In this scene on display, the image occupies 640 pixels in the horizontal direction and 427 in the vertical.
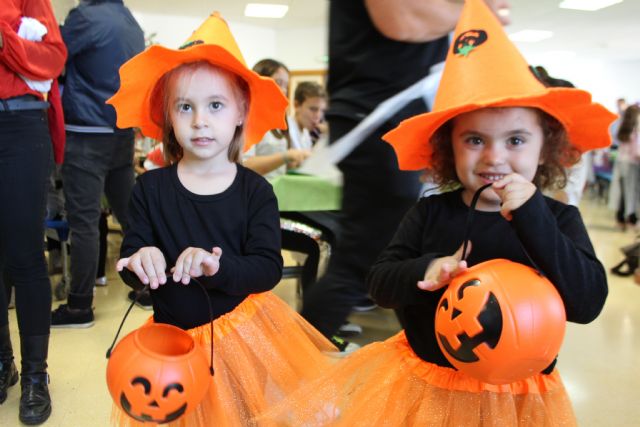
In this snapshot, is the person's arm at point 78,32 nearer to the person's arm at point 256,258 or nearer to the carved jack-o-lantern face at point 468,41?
the person's arm at point 256,258

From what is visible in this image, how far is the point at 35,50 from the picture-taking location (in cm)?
165

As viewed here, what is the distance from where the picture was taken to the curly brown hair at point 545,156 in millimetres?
1098

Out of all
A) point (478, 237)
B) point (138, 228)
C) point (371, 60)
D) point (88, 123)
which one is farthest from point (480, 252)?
point (88, 123)

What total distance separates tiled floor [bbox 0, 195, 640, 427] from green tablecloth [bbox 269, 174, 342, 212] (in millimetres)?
678

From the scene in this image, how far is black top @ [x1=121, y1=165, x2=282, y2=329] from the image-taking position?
49.4 inches

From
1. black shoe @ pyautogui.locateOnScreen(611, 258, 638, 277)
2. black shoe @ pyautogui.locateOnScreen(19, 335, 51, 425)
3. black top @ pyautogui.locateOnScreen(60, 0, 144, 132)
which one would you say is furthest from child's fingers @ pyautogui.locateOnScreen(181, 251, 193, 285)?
black shoe @ pyautogui.locateOnScreen(611, 258, 638, 277)

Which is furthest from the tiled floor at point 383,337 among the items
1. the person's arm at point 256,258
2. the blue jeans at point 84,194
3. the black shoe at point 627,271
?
the person's arm at point 256,258

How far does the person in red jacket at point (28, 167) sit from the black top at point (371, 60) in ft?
3.31

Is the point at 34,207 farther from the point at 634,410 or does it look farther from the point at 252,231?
the point at 634,410

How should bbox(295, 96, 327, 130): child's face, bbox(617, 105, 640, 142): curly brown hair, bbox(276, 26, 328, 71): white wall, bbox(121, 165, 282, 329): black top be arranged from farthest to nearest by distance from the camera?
bbox(276, 26, 328, 71): white wall → bbox(617, 105, 640, 142): curly brown hair → bbox(295, 96, 327, 130): child's face → bbox(121, 165, 282, 329): black top

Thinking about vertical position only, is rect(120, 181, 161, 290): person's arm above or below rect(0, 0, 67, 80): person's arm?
below

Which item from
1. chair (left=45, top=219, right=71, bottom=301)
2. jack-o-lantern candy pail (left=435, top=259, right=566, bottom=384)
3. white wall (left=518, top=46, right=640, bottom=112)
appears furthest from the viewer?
white wall (left=518, top=46, right=640, bottom=112)

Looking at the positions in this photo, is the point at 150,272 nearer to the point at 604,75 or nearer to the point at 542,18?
the point at 542,18

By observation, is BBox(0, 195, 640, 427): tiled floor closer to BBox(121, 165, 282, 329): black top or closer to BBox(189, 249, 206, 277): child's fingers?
BBox(121, 165, 282, 329): black top
